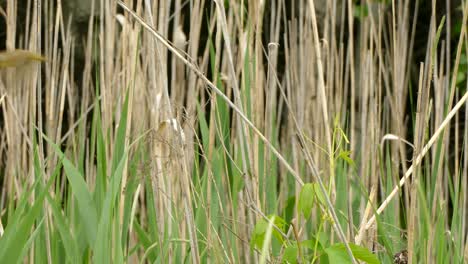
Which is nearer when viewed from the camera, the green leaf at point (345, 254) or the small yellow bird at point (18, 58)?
the small yellow bird at point (18, 58)

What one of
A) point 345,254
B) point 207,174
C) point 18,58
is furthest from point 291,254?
point 18,58

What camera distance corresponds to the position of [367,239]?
1.08 m

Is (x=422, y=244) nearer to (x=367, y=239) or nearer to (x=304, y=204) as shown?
(x=367, y=239)

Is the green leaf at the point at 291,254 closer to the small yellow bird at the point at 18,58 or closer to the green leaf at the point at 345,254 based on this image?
the green leaf at the point at 345,254

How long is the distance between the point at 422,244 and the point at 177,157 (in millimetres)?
346

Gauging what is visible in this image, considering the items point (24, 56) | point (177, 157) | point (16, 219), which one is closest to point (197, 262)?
point (177, 157)

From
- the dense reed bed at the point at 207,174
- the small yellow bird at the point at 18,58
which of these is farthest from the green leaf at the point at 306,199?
the small yellow bird at the point at 18,58

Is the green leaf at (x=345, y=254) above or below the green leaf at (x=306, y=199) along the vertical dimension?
below

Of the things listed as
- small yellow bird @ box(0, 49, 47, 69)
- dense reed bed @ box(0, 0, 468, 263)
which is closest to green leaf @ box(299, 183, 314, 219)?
dense reed bed @ box(0, 0, 468, 263)

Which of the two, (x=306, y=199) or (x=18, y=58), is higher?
(x=18, y=58)

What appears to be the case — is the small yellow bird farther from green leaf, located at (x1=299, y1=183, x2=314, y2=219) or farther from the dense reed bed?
green leaf, located at (x1=299, y1=183, x2=314, y2=219)

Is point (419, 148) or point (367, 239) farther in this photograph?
point (367, 239)

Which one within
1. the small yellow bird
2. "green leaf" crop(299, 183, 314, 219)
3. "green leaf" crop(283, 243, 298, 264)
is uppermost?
the small yellow bird

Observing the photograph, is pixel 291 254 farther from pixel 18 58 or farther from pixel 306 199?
pixel 18 58
